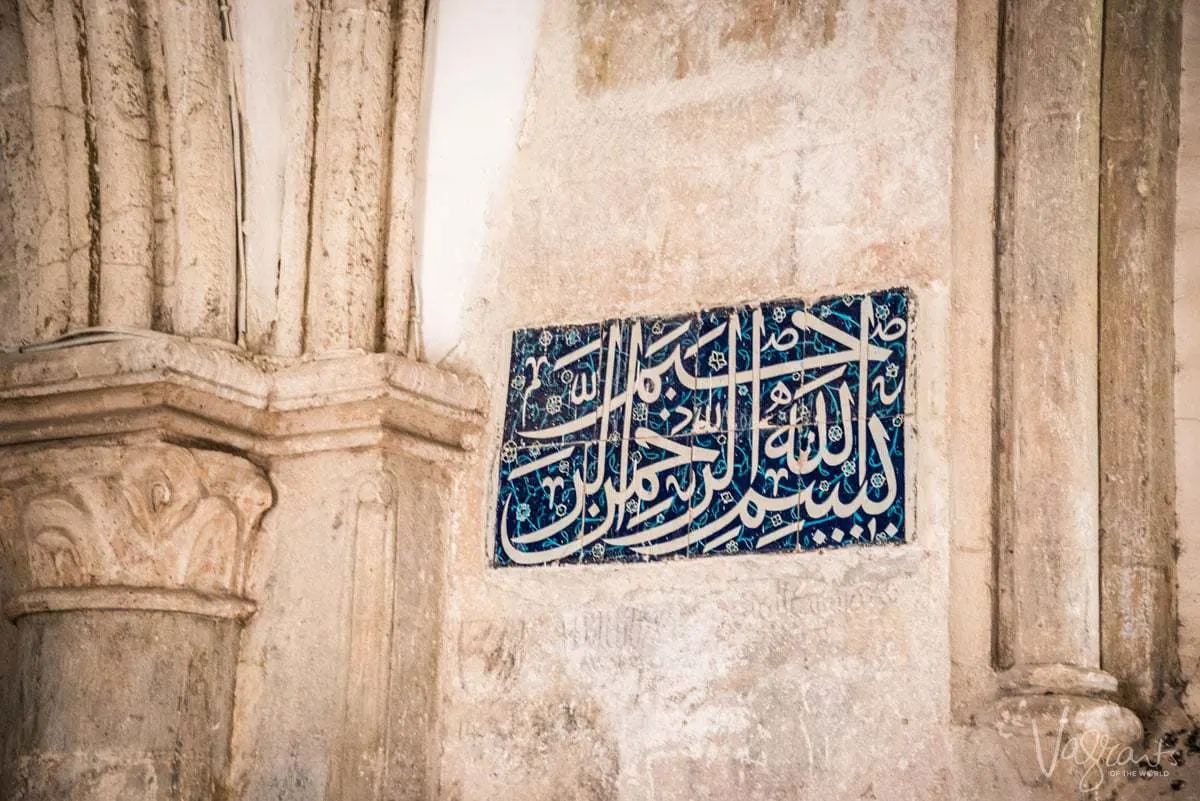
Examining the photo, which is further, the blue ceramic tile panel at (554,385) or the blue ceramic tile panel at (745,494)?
the blue ceramic tile panel at (554,385)

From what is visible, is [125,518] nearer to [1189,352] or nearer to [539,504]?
[539,504]

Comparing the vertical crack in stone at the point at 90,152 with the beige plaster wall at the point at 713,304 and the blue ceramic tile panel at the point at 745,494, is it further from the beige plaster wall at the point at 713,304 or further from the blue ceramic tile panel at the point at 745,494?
the blue ceramic tile panel at the point at 745,494

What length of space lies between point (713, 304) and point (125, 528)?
1.22 meters

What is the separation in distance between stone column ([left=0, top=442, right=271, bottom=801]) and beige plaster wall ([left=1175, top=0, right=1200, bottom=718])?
71.4 inches

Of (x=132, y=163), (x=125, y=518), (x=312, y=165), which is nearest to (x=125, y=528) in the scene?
(x=125, y=518)

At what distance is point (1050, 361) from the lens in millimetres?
3312

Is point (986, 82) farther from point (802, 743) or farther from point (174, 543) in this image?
point (174, 543)

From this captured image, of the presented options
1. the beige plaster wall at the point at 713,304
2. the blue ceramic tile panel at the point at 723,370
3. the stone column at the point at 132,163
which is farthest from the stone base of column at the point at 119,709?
the blue ceramic tile panel at the point at 723,370

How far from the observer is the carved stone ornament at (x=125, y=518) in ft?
11.6

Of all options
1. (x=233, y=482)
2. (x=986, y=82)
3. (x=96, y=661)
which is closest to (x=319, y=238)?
(x=233, y=482)

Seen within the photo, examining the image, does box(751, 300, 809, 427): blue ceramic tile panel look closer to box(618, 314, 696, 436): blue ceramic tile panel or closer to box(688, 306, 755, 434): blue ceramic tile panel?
box(688, 306, 755, 434): blue ceramic tile panel

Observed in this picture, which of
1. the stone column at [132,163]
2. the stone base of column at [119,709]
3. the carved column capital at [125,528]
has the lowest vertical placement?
the stone base of column at [119,709]

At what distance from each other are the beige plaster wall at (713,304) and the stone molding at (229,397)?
0.50 feet

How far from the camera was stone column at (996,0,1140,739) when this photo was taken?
10.4 feet
